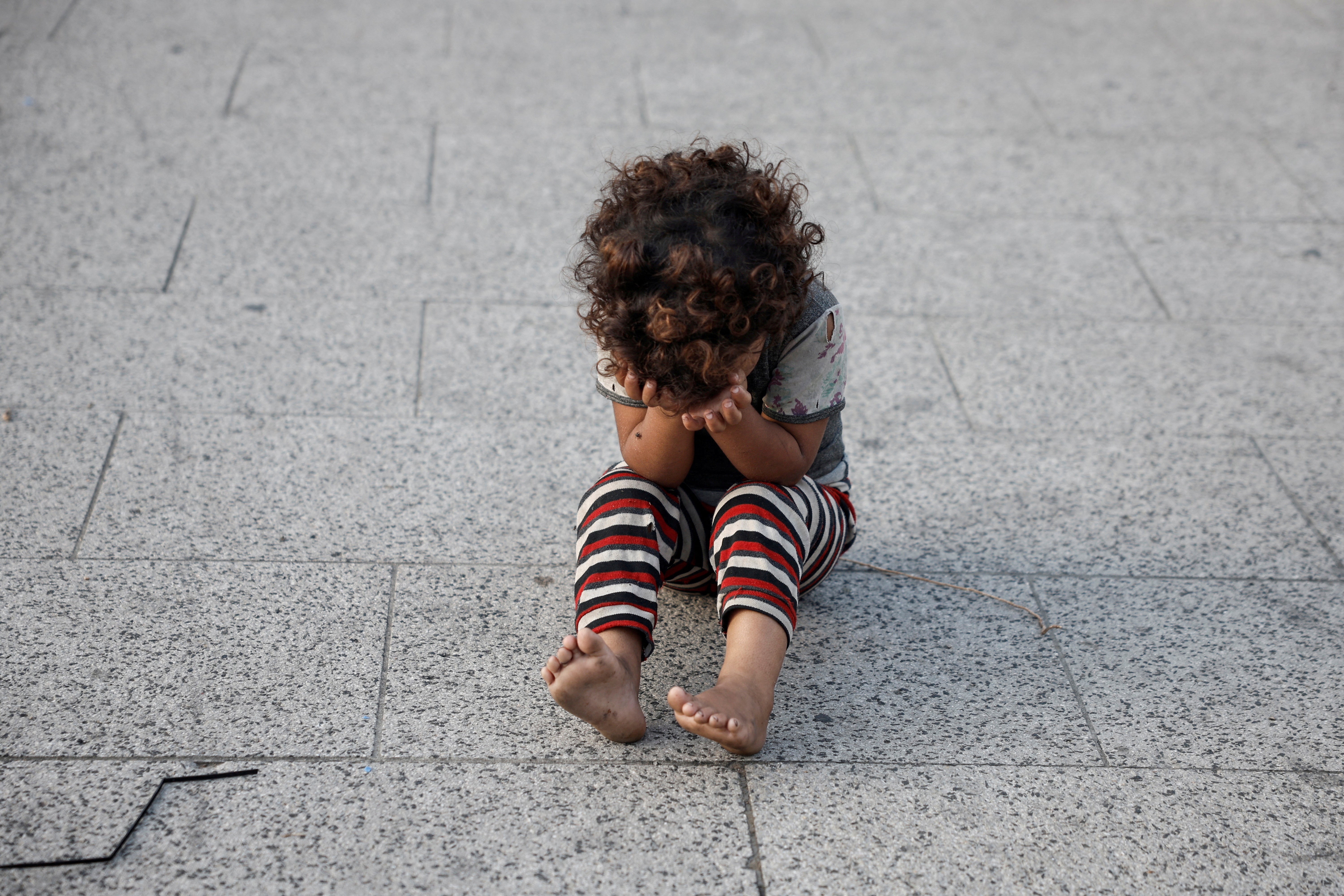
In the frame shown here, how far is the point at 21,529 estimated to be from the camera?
2.46 metres

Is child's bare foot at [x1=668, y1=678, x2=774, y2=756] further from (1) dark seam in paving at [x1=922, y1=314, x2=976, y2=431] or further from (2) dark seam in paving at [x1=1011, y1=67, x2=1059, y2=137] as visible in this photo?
(2) dark seam in paving at [x1=1011, y1=67, x2=1059, y2=137]

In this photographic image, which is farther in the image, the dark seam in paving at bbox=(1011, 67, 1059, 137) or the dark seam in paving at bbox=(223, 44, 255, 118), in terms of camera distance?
the dark seam in paving at bbox=(1011, 67, 1059, 137)

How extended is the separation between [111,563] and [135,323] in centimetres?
105

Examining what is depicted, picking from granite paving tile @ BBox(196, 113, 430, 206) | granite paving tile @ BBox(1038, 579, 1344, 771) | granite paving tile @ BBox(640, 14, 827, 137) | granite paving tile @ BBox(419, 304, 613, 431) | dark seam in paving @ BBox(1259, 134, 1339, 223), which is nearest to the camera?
granite paving tile @ BBox(1038, 579, 1344, 771)

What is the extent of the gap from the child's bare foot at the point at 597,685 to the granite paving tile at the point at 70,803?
2.12 ft

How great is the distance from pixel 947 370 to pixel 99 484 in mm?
2255

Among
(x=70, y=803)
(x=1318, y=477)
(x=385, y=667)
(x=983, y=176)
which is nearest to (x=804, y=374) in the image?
(x=385, y=667)

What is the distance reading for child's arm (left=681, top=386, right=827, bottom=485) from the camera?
6.24 ft

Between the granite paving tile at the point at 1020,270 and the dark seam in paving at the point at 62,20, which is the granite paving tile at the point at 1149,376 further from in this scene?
the dark seam in paving at the point at 62,20

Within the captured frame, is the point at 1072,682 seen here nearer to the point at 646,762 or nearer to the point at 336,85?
the point at 646,762

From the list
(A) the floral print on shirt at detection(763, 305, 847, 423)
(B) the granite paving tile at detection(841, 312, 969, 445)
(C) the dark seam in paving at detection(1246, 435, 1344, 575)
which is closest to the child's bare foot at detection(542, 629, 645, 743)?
(A) the floral print on shirt at detection(763, 305, 847, 423)

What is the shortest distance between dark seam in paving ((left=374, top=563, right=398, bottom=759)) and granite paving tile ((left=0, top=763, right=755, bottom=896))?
2.4 inches

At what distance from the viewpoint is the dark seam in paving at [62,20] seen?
480 cm

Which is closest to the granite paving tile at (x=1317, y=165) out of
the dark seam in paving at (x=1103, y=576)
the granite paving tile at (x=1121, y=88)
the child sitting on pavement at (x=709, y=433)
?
the granite paving tile at (x=1121, y=88)
